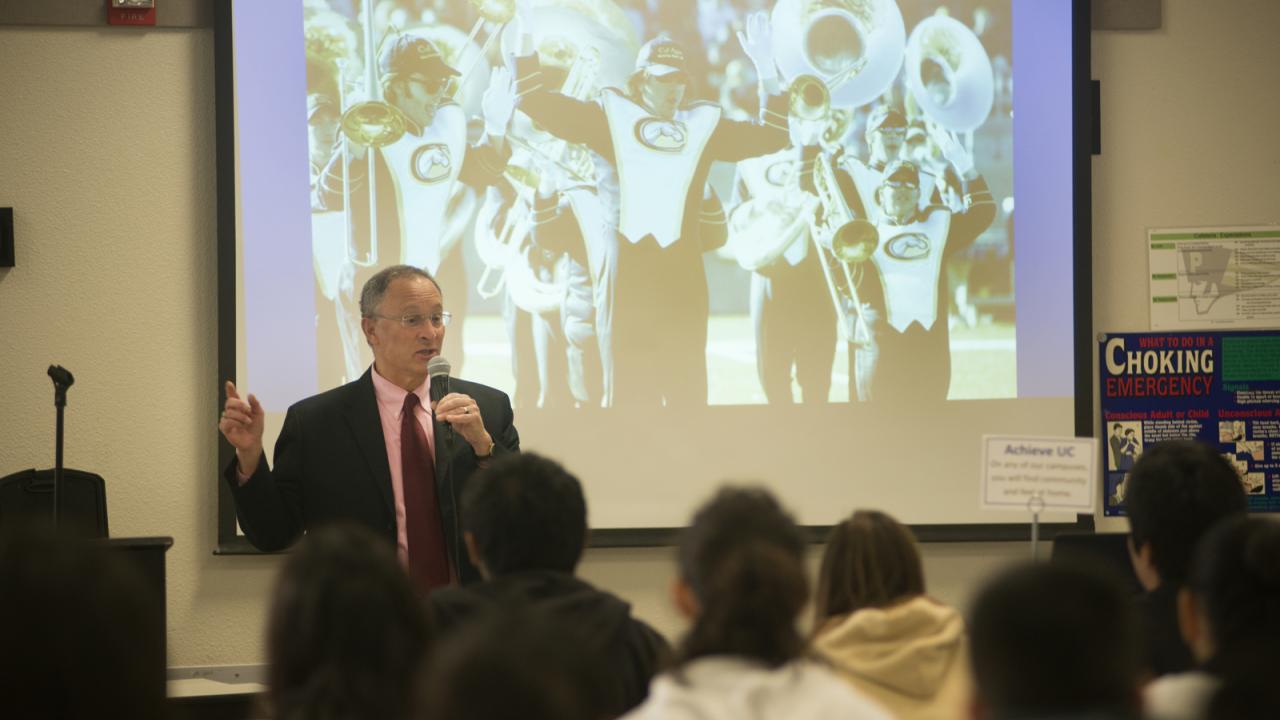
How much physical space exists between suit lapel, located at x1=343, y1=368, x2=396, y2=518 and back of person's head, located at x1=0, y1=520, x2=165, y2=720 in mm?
1948

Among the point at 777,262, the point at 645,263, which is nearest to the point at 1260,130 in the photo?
the point at 777,262

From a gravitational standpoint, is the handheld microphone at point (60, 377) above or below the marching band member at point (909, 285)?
below

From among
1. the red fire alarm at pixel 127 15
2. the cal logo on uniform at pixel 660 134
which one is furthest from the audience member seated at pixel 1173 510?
the red fire alarm at pixel 127 15

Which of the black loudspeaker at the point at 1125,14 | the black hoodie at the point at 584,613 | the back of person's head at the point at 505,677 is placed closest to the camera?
the back of person's head at the point at 505,677

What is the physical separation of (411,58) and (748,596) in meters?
3.14

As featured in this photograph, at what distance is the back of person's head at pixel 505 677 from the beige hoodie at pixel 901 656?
4.35 feet

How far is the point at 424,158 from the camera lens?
4.30 metres

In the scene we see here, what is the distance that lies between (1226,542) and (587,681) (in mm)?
1133

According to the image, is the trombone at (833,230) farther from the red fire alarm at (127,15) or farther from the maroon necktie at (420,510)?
the red fire alarm at (127,15)

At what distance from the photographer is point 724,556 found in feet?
5.75

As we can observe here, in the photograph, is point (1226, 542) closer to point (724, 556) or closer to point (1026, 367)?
point (724, 556)

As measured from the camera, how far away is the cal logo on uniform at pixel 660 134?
4.35 meters

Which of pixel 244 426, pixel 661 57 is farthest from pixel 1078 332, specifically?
pixel 244 426

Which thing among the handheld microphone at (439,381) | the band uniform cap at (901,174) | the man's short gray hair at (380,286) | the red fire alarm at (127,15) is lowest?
the handheld microphone at (439,381)
